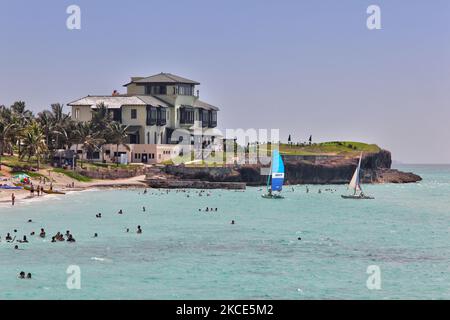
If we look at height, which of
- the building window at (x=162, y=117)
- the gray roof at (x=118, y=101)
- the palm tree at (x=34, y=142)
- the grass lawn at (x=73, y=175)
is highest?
the gray roof at (x=118, y=101)

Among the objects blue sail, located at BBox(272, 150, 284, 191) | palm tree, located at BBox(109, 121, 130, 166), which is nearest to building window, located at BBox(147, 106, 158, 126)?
palm tree, located at BBox(109, 121, 130, 166)

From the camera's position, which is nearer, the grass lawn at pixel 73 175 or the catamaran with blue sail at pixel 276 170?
the catamaran with blue sail at pixel 276 170

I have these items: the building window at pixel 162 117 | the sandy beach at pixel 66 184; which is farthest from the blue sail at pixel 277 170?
the building window at pixel 162 117

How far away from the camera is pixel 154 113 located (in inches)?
6772

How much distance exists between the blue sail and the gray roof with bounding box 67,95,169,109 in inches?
1658

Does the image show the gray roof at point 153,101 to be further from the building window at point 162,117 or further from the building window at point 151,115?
the building window at point 162,117

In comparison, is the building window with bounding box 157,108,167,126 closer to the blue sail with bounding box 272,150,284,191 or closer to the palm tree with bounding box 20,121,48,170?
the palm tree with bounding box 20,121,48,170

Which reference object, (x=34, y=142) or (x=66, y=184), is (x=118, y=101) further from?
(x=34, y=142)

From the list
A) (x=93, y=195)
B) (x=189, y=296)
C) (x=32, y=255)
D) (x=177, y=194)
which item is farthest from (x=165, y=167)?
(x=189, y=296)

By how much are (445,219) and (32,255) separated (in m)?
70.1

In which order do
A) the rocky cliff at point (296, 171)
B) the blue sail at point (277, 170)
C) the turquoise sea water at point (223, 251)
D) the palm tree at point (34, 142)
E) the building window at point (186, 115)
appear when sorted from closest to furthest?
the turquoise sea water at point (223, 251) < the palm tree at point (34, 142) < the blue sail at point (277, 170) < the rocky cliff at point (296, 171) < the building window at point (186, 115)

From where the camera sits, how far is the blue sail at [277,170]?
136 m

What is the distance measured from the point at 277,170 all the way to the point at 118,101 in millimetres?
51077

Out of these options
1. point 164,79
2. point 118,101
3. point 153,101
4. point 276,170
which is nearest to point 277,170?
point 276,170
